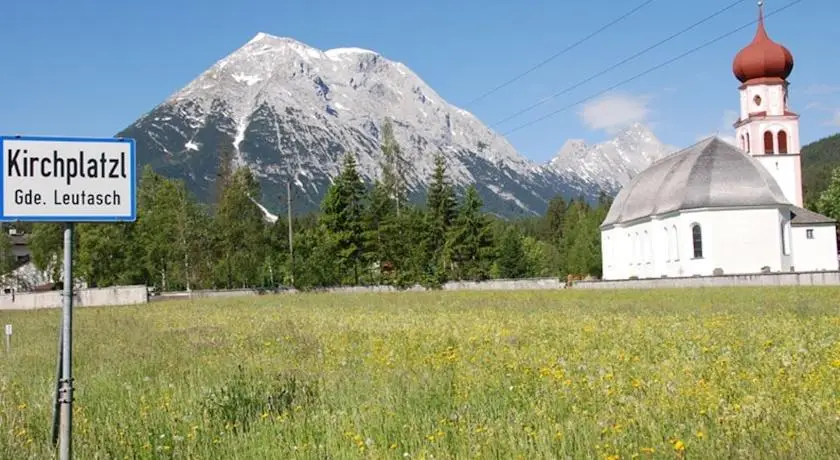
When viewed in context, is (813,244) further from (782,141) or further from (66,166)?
(66,166)

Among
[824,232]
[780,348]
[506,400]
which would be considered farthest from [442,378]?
[824,232]

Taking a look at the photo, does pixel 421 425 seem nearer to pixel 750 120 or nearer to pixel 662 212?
pixel 662 212

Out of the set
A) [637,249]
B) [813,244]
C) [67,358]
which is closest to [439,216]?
[637,249]

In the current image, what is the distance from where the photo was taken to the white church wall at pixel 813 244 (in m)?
70.8

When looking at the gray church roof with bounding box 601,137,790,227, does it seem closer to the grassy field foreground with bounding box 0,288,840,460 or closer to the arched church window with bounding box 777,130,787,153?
the arched church window with bounding box 777,130,787,153

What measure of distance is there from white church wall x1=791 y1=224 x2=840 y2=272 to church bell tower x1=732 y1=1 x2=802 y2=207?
907 centimetres

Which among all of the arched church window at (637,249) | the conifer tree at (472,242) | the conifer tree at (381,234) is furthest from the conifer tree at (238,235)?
the arched church window at (637,249)

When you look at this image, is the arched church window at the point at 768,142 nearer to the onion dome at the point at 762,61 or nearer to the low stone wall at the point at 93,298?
the onion dome at the point at 762,61

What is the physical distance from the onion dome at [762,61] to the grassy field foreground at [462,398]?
69.0m

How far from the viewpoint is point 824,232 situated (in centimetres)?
7100

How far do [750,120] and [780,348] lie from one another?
72728mm

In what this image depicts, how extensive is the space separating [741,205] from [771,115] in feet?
55.0

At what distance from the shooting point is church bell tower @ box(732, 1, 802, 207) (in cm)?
7938

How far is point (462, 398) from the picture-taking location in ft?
30.9
